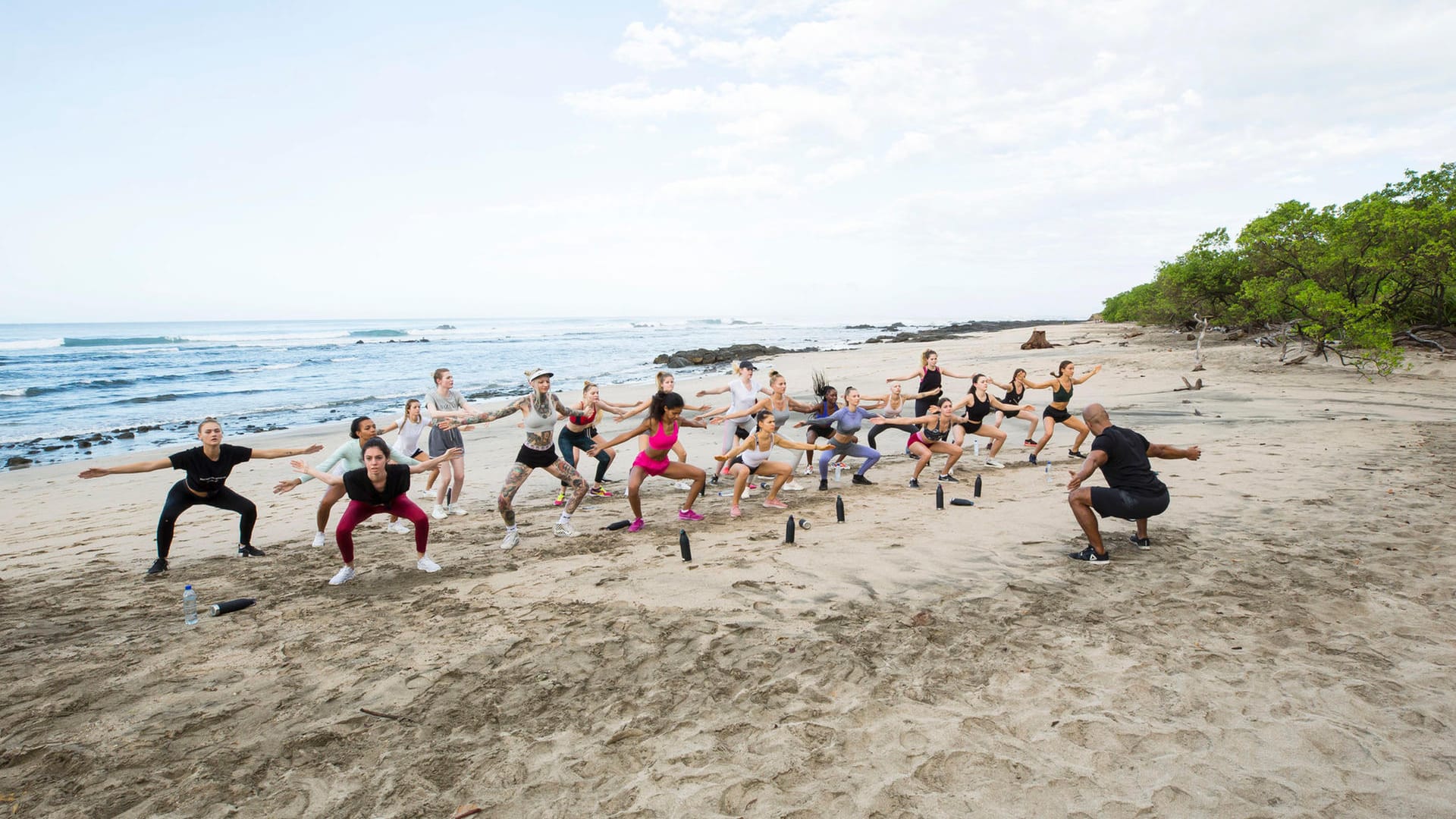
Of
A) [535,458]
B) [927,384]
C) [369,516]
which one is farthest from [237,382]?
[927,384]

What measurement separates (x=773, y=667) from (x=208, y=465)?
22.6ft

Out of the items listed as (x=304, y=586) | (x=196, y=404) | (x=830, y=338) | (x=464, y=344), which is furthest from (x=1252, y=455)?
(x=464, y=344)

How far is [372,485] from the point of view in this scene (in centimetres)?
702

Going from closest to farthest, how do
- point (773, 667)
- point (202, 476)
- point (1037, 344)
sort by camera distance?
Answer: point (773, 667) → point (202, 476) → point (1037, 344)

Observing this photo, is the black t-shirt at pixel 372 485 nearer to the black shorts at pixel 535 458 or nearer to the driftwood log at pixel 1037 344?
the black shorts at pixel 535 458

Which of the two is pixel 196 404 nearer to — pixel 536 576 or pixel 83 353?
pixel 536 576

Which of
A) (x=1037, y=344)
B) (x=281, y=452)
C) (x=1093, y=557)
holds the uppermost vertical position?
(x=1037, y=344)

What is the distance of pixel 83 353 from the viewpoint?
55688mm

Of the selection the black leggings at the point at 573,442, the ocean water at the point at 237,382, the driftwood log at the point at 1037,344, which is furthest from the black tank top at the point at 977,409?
the driftwood log at the point at 1037,344

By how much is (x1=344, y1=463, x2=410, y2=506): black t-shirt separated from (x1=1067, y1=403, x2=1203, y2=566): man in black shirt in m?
6.95

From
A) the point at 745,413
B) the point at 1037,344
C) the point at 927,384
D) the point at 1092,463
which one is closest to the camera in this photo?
the point at 1092,463

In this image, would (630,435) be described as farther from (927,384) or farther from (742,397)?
(927,384)

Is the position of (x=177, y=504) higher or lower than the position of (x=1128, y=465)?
lower

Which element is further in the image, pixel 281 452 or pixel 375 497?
pixel 281 452
